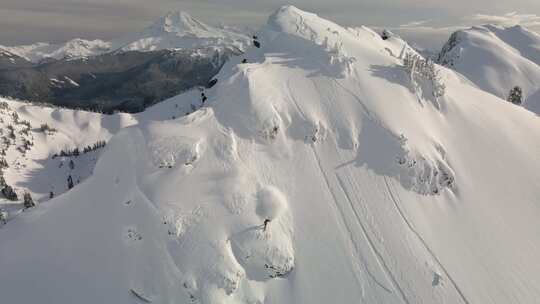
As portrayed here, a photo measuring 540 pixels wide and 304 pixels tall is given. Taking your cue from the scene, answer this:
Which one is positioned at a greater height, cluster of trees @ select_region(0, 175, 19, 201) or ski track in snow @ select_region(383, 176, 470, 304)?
ski track in snow @ select_region(383, 176, 470, 304)

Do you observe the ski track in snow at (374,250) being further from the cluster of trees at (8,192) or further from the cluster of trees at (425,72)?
the cluster of trees at (8,192)

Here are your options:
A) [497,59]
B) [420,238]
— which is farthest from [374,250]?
[497,59]

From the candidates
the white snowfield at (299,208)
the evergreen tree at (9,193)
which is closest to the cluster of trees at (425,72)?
the white snowfield at (299,208)

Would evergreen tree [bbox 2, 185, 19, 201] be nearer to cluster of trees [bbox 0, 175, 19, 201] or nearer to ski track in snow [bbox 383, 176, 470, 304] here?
cluster of trees [bbox 0, 175, 19, 201]

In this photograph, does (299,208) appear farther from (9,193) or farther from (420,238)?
(9,193)

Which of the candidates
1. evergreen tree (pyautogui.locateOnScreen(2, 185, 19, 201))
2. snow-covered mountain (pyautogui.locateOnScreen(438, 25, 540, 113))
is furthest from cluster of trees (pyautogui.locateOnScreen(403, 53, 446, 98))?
snow-covered mountain (pyautogui.locateOnScreen(438, 25, 540, 113))

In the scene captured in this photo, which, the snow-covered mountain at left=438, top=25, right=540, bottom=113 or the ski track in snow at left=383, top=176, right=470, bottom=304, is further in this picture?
the snow-covered mountain at left=438, top=25, right=540, bottom=113

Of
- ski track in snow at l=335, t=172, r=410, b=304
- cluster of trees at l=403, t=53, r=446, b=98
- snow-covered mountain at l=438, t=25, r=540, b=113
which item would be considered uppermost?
cluster of trees at l=403, t=53, r=446, b=98

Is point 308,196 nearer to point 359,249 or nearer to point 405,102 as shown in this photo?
point 359,249
